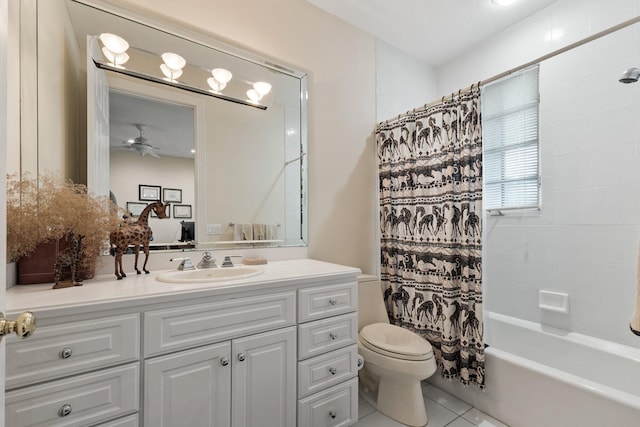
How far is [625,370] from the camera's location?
1621 mm

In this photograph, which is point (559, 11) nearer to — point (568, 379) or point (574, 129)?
point (574, 129)

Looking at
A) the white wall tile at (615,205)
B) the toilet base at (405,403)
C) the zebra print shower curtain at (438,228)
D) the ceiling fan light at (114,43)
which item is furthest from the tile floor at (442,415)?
the ceiling fan light at (114,43)

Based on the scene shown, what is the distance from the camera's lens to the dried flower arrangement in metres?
0.98

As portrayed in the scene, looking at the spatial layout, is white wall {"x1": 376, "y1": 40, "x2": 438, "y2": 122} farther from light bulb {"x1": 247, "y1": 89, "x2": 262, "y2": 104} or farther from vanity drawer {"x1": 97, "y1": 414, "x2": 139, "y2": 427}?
vanity drawer {"x1": 97, "y1": 414, "x2": 139, "y2": 427}

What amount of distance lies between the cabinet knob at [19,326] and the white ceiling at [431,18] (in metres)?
2.27

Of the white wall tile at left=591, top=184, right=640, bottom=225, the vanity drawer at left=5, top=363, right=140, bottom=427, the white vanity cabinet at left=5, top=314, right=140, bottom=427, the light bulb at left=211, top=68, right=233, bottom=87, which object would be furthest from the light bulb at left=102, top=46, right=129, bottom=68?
the white wall tile at left=591, top=184, right=640, bottom=225

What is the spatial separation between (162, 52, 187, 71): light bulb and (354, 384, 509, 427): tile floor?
2226 mm

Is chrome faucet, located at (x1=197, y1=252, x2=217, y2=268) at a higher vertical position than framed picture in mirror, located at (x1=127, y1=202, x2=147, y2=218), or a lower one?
lower

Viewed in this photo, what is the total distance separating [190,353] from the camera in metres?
1.05

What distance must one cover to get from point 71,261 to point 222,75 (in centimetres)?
124

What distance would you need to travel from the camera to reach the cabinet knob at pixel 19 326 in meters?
0.53

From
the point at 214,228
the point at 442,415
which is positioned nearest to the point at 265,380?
the point at 214,228

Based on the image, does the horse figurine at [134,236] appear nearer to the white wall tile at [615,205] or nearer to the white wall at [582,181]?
the white wall at [582,181]

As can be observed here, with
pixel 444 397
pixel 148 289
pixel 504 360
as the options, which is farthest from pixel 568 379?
pixel 148 289
